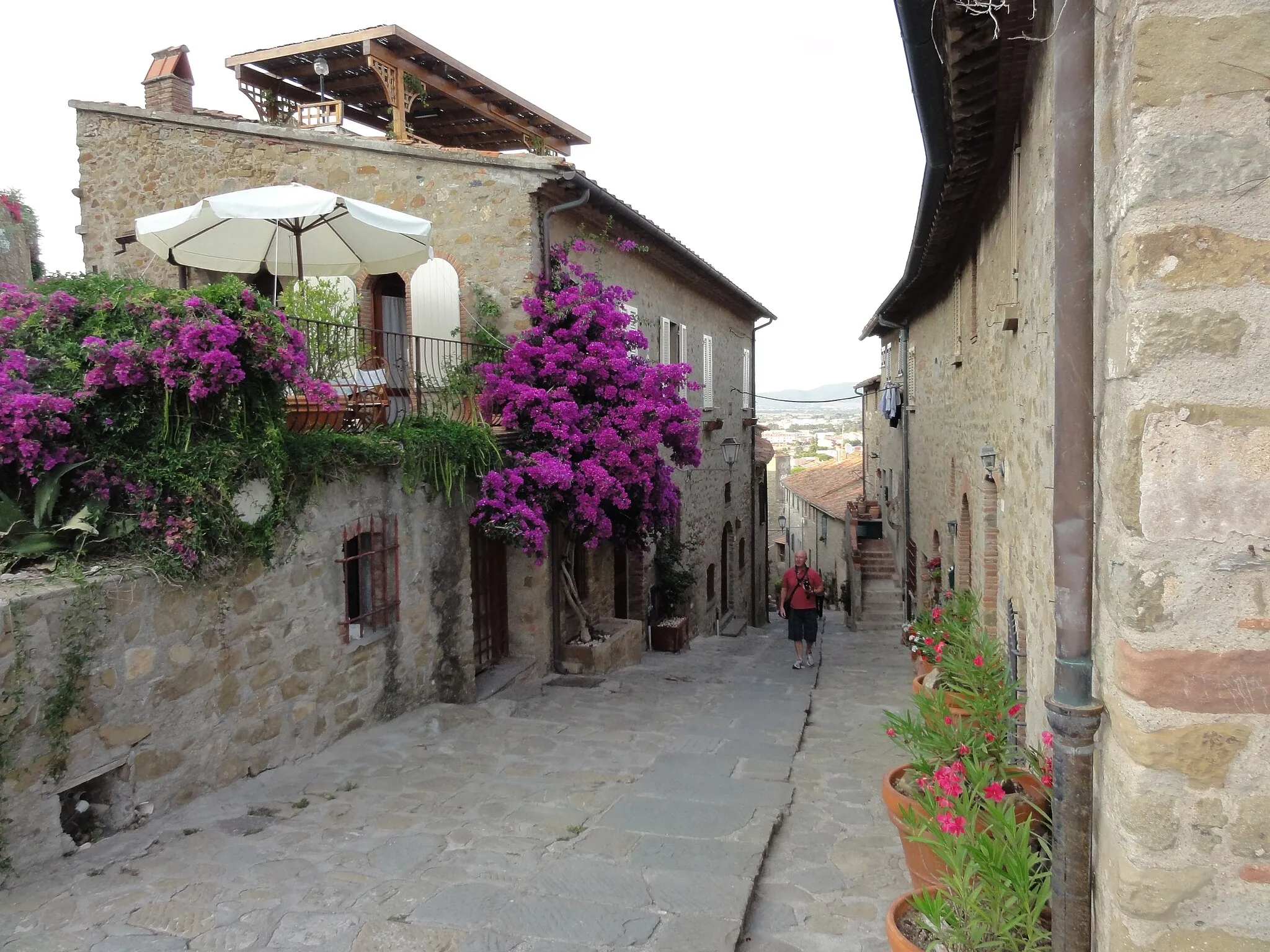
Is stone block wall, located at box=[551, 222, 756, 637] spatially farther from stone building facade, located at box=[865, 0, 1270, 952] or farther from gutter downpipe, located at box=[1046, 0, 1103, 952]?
stone building facade, located at box=[865, 0, 1270, 952]

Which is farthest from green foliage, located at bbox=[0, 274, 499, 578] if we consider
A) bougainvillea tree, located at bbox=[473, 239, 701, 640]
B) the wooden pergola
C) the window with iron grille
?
the wooden pergola

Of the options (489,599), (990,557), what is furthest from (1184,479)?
(489,599)

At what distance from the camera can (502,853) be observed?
463 centimetres

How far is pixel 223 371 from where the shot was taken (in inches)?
199

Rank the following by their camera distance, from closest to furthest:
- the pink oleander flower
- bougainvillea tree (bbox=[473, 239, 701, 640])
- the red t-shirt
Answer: the pink oleander flower < bougainvillea tree (bbox=[473, 239, 701, 640]) < the red t-shirt

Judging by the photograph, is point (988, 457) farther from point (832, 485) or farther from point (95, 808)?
point (832, 485)

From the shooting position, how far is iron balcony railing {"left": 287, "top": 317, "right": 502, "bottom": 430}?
7.02 m

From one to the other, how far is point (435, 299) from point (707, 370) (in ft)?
25.6

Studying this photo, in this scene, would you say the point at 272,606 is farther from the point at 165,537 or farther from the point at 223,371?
the point at 223,371

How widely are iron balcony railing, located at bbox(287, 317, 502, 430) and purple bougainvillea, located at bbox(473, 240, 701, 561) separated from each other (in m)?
0.34

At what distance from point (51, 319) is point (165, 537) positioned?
1.36 m

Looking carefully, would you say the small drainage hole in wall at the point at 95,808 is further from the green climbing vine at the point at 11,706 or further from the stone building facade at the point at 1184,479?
the stone building facade at the point at 1184,479

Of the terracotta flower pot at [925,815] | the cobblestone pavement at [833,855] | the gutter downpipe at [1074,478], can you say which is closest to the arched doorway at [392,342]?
the cobblestone pavement at [833,855]

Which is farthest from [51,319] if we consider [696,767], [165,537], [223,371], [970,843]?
[970,843]
